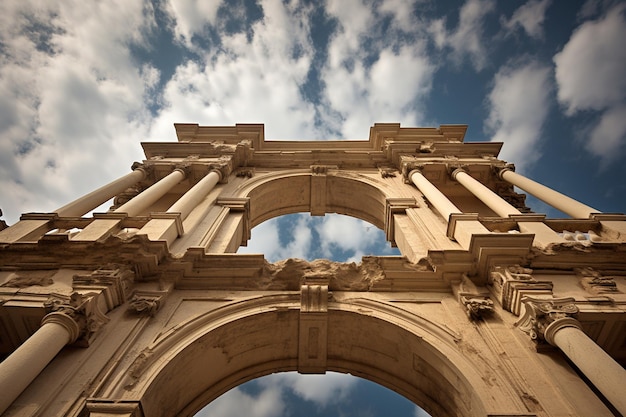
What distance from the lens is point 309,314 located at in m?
8.56

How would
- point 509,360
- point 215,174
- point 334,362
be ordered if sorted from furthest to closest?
point 215,174 → point 334,362 → point 509,360

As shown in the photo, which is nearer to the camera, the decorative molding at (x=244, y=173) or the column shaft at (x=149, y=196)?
the column shaft at (x=149, y=196)

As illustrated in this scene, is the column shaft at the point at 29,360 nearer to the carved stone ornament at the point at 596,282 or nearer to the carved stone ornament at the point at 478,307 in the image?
the carved stone ornament at the point at 478,307

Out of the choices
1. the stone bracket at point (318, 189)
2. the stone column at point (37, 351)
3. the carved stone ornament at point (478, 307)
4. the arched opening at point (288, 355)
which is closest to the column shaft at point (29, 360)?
the stone column at point (37, 351)

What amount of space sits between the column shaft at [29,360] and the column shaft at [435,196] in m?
9.56

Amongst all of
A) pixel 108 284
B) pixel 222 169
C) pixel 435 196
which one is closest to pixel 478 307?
pixel 435 196

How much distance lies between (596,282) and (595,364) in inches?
124

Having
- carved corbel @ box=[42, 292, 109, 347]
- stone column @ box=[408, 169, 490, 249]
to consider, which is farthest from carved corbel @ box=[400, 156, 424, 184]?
carved corbel @ box=[42, 292, 109, 347]

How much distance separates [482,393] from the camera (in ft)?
20.9

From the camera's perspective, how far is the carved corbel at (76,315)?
261 inches

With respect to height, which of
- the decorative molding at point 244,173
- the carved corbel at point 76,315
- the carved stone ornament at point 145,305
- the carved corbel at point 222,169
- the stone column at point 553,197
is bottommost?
the carved corbel at point 76,315

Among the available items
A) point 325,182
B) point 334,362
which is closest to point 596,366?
point 334,362

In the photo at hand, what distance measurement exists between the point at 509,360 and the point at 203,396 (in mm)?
6307

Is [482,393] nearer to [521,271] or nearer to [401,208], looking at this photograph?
[521,271]
